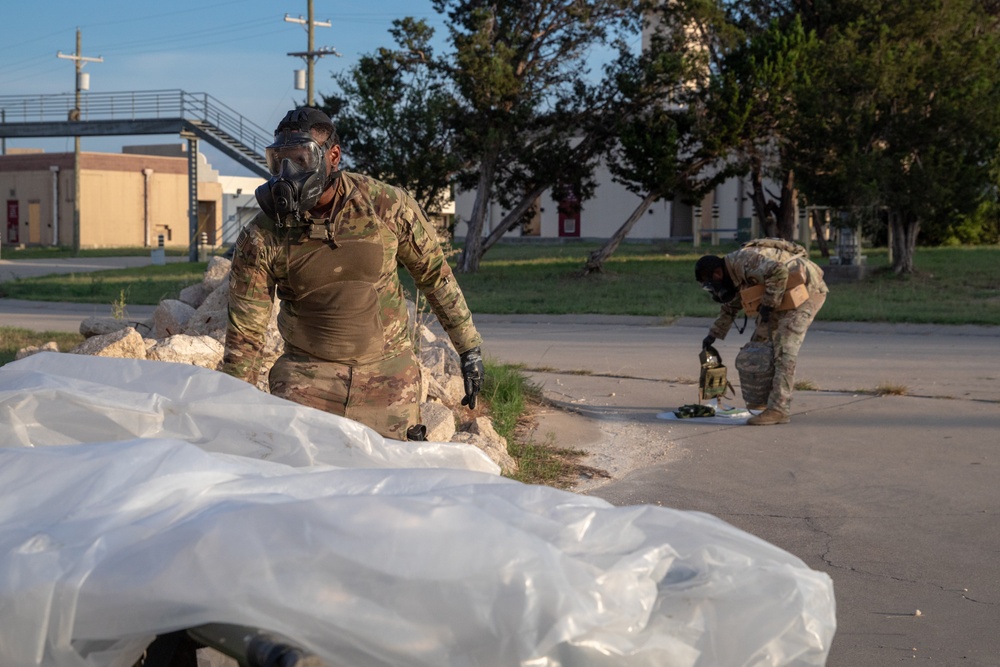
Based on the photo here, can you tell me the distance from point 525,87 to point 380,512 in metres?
24.0

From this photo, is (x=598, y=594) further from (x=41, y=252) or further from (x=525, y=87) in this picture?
(x=41, y=252)

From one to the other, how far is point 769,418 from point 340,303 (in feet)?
16.5

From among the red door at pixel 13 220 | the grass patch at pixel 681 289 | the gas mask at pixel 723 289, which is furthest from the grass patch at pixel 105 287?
the red door at pixel 13 220

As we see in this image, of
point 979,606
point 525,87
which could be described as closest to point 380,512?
point 979,606

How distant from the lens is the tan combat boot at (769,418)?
876 centimetres

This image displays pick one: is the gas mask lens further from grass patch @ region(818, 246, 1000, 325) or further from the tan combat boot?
grass patch @ region(818, 246, 1000, 325)

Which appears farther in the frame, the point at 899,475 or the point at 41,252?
the point at 41,252

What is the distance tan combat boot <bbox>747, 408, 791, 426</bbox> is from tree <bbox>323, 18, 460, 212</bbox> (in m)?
17.6

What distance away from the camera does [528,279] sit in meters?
26.4

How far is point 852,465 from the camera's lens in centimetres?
734

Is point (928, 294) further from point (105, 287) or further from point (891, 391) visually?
point (105, 287)

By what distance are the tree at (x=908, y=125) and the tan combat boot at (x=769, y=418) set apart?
46.5ft

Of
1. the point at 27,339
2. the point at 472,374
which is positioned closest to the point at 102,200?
the point at 27,339

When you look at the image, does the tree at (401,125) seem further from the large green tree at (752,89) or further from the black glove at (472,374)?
the black glove at (472,374)
